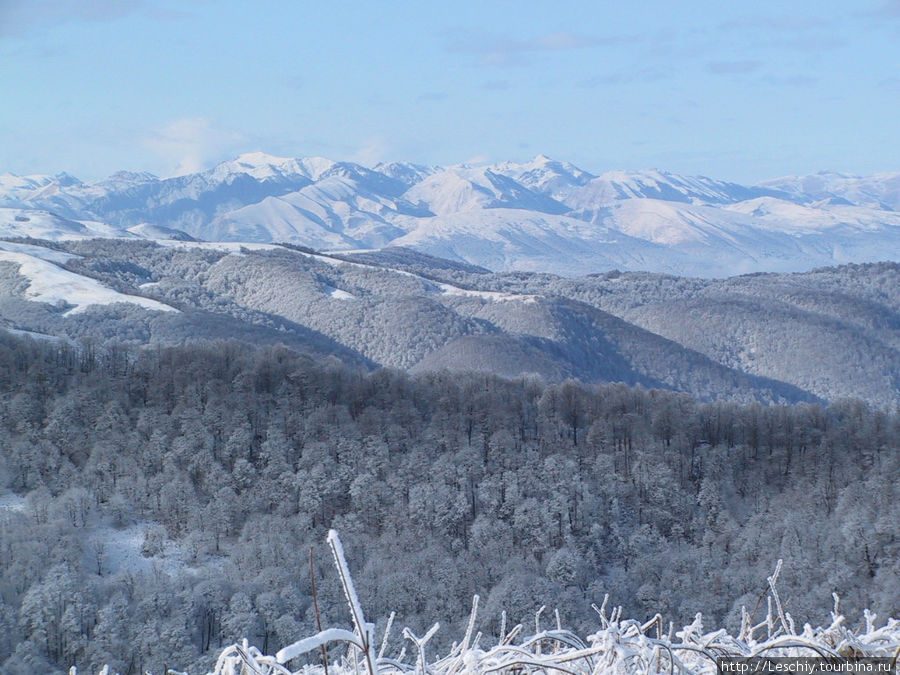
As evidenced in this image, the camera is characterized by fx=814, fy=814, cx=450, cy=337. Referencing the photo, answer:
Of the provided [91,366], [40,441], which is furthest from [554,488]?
[91,366]

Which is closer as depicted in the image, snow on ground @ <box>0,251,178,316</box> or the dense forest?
the dense forest

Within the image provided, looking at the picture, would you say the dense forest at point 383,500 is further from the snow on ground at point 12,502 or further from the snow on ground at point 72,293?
the snow on ground at point 72,293

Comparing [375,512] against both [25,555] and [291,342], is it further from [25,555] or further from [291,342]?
[291,342]

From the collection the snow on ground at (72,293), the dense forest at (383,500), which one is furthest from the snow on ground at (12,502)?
the snow on ground at (72,293)

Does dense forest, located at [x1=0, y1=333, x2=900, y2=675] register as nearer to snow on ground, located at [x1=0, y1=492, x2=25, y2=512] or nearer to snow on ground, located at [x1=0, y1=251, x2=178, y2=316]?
snow on ground, located at [x1=0, y1=492, x2=25, y2=512]

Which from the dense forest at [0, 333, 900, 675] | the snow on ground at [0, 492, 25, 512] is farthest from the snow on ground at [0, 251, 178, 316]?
the snow on ground at [0, 492, 25, 512]

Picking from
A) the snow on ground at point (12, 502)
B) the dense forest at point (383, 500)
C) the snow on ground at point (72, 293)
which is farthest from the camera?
the snow on ground at point (72, 293)

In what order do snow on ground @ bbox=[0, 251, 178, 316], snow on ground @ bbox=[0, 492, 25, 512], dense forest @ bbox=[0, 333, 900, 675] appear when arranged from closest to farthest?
dense forest @ bbox=[0, 333, 900, 675] < snow on ground @ bbox=[0, 492, 25, 512] < snow on ground @ bbox=[0, 251, 178, 316]

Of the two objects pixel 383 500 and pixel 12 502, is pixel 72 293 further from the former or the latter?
pixel 383 500

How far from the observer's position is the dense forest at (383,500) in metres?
49.5

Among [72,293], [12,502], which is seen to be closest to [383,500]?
[12,502]

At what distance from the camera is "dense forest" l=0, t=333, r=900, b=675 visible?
49531mm

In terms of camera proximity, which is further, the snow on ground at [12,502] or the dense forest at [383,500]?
the snow on ground at [12,502]

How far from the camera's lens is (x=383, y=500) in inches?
2719
